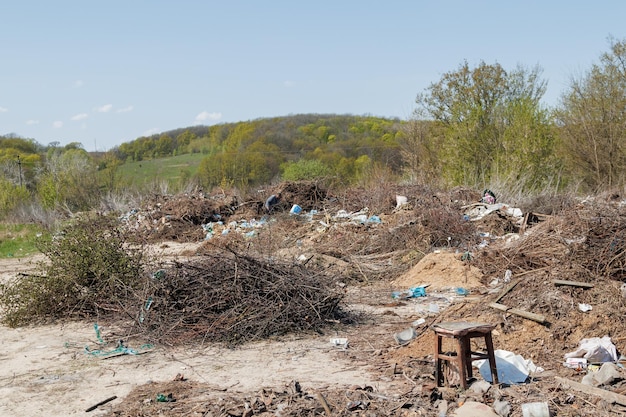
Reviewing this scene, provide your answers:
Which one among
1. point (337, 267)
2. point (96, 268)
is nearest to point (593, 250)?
point (337, 267)

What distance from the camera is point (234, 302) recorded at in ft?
25.1

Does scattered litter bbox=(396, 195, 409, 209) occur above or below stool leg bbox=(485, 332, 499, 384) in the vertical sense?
above

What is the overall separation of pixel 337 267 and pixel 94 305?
4.38 meters

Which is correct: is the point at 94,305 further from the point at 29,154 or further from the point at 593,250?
the point at 29,154

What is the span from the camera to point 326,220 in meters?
17.0

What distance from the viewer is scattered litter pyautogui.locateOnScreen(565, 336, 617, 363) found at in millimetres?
5816

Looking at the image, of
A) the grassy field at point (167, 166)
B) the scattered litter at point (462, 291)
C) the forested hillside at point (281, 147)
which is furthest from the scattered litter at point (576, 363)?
the grassy field at point (167, 166)

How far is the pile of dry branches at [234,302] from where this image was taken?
293 inches

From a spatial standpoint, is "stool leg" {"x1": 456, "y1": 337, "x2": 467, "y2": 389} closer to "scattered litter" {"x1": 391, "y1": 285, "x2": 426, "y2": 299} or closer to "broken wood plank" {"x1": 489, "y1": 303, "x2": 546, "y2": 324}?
"broken wood plank" {"x1": 489, "y1": 303, "x2": 546, "y2": 324}

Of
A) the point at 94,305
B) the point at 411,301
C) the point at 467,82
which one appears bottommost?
the point at 411,301

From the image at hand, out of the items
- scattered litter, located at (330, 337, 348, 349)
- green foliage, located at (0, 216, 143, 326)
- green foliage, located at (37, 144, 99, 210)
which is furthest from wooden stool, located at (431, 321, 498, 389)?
green foliage, located at (37, 144, 99, 210)

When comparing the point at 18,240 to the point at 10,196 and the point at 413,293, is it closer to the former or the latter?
the point at 10,196

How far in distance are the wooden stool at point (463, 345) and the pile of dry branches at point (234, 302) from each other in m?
2.41

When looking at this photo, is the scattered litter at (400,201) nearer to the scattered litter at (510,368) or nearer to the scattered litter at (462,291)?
the scattered litter at (462,291)
